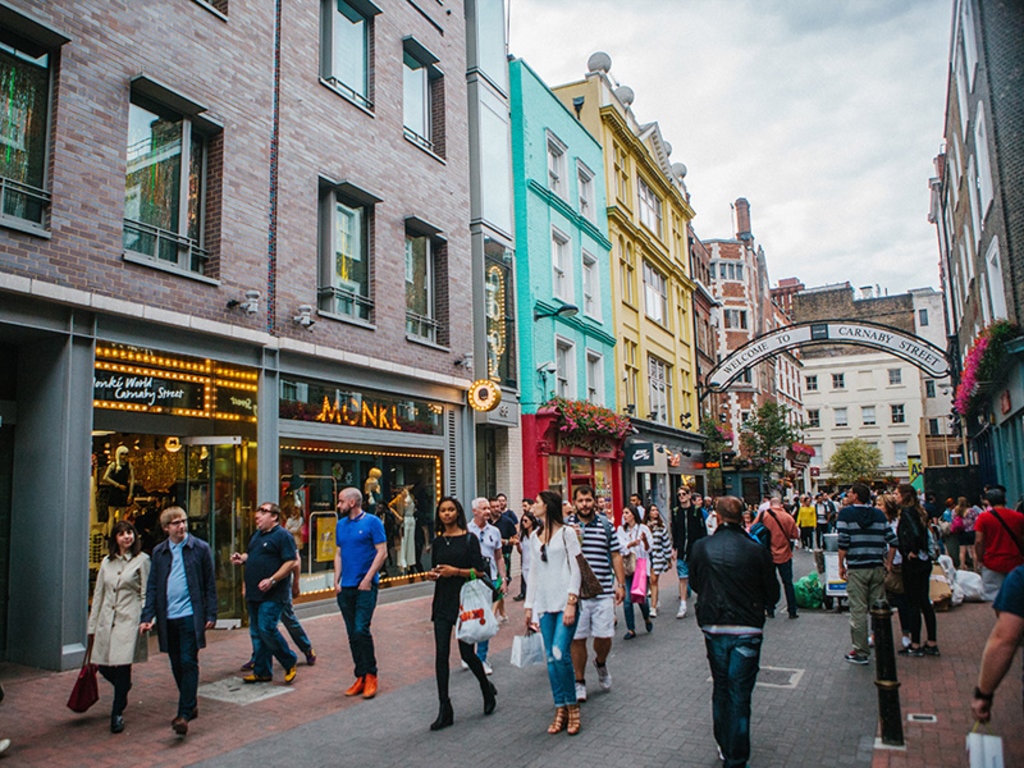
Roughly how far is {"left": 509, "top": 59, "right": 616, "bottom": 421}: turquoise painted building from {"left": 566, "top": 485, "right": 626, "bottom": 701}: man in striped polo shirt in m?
11.0

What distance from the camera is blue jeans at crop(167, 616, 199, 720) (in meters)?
6.41

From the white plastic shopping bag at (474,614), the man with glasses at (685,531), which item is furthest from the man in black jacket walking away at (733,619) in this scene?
the man with glasses at (685,531)

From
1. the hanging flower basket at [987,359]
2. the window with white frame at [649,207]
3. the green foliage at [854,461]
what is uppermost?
the window with white frame at [649,207]

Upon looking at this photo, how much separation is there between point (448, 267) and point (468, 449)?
3.74 meters

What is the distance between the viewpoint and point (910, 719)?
6.16m

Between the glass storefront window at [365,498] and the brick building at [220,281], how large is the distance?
0.19 feet

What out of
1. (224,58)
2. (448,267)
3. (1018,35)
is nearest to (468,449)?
(448,267)

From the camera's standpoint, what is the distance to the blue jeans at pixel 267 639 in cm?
771

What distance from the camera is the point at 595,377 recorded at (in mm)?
24219

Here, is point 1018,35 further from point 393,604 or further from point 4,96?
point 4,96

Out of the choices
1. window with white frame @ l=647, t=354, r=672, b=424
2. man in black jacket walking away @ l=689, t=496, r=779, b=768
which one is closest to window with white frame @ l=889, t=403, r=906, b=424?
window with white frame @ l=647, t=354, r=672, b=424

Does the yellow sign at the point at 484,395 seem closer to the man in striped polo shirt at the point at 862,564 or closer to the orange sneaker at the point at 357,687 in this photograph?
the man in striped polo shirt at the point at 862,564

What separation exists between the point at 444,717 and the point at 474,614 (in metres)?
0.84

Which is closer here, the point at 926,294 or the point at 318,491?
the point at 318,491
